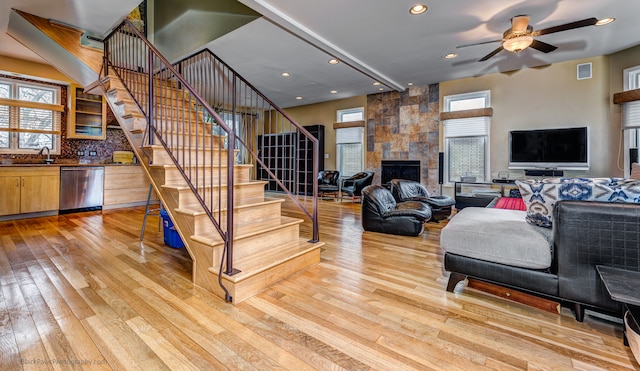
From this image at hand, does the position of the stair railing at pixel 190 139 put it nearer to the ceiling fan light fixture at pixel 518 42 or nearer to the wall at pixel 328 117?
the ceiling fan light fixture at pixel 518 42

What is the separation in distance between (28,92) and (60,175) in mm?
1799

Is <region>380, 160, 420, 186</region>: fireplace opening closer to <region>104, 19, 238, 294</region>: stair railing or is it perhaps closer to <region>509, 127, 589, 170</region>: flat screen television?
<region>509, 127, 589, 170</region>: flat screen television

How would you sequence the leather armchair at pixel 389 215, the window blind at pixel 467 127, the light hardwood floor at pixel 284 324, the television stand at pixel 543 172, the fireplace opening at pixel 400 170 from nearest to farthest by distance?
the light hardwood floor at pixel 284 324, the leather armchair at pixel 389 215, the television stand at pixel 543 172, the window blind at pixel 467 127, the fireplace opening at pixel 400 170

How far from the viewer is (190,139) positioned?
7.61 feet

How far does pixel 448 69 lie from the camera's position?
542cm

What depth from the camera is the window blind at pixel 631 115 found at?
4305mm

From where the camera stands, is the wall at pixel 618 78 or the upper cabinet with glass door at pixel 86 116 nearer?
the wall at pixel 618 78

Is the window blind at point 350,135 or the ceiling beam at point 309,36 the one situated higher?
the ceiling beam at point 309,36

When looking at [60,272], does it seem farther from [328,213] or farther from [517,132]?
[517,132]

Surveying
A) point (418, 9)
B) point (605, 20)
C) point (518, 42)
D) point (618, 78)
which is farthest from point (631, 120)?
point (418, 9)

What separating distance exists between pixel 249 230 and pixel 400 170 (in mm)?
5280

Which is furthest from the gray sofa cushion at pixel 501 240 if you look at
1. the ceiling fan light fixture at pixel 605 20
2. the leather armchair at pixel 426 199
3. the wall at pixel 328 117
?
the wall at pixel 328 117

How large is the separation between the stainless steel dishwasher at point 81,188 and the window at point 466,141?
738cm

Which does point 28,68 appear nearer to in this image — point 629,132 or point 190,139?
point 190,139
